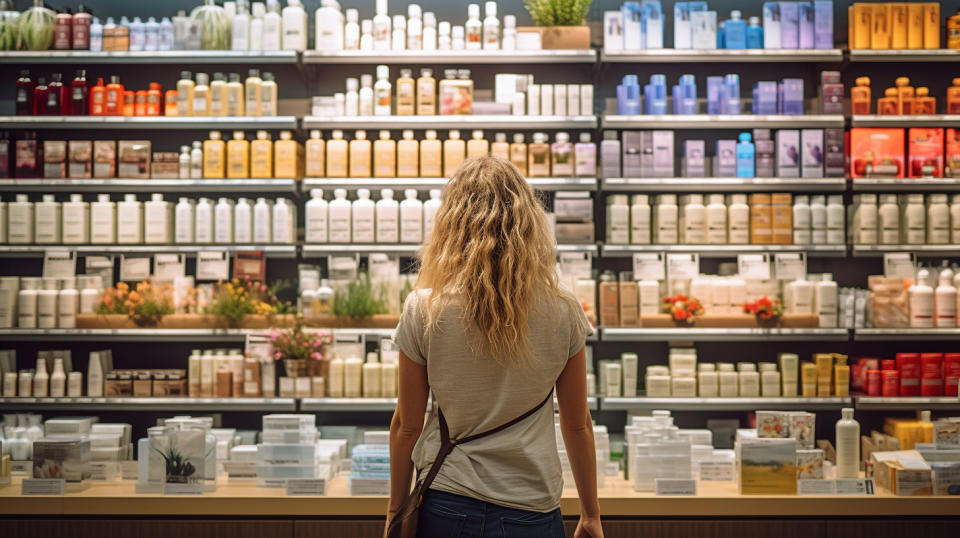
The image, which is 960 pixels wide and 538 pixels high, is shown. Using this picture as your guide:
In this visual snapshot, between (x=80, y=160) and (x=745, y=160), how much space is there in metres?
3.64

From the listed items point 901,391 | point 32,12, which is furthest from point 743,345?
point 32,12

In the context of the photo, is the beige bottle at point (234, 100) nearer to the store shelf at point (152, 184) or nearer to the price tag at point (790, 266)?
the store shelf at point (152, 184)

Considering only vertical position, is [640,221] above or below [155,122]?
below

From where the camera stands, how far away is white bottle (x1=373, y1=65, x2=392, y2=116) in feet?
14.5

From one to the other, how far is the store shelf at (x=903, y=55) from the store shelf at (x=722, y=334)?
150cm

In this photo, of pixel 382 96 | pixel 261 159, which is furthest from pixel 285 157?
pixel 382 96

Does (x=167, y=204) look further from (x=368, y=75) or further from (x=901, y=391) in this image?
(x=901, y=391)

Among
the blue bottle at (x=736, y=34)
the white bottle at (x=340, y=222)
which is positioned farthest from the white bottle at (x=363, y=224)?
the blue bottle at (x=736, y=34)

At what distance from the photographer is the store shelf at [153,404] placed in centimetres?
423

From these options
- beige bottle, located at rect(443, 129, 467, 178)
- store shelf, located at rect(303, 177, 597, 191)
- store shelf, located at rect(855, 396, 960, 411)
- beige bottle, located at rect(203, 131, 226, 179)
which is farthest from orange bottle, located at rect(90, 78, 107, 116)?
store shelf, located at rect(855, 396, 960, 411)

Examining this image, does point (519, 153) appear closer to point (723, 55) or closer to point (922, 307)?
point (723, 55)

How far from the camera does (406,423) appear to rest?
190cm

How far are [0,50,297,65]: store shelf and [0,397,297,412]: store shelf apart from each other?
6.07ft

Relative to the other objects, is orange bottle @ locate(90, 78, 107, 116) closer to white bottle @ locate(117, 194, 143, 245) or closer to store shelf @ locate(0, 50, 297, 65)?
store shelf @ locate(0, 50, 297, 65)
